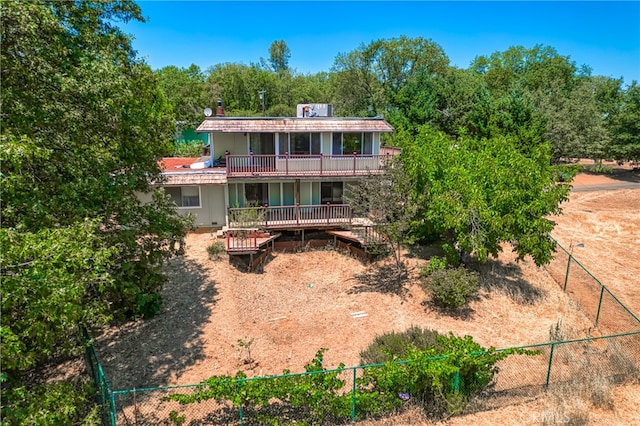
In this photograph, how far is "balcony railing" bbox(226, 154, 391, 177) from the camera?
1916 centimetres

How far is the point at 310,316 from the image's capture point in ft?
46.6

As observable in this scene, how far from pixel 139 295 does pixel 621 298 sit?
19.2 metres

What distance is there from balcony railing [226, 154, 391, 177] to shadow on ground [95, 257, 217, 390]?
6.29m

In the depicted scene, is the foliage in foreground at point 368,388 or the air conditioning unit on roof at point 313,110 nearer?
the foliage in foreground at point 368,388

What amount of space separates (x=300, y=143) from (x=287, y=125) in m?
1.35

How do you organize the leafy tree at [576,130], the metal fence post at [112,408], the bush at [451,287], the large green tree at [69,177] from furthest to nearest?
the leafy tree at [576,130] < the bush at [451,287] < the metal fence post at [112,408] < the large green tree at [69,177]

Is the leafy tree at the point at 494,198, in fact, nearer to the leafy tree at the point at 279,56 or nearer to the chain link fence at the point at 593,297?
the chain link fence at the point at 593,297

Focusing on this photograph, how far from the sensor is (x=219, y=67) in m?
71.5

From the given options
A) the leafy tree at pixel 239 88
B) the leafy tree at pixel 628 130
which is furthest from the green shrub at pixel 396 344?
the leafy tree at pixel 239 88

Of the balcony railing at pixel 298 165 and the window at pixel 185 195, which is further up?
the balcony railing at pixel 298 165

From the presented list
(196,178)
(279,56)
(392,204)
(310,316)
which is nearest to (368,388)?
(310,316)

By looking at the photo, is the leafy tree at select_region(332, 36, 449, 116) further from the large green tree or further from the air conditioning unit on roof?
the large green tree

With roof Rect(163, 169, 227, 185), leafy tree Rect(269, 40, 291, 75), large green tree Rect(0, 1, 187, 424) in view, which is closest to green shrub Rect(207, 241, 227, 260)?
roof Rect(163, 169, 227, 185)

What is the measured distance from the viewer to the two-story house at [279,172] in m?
19.2
